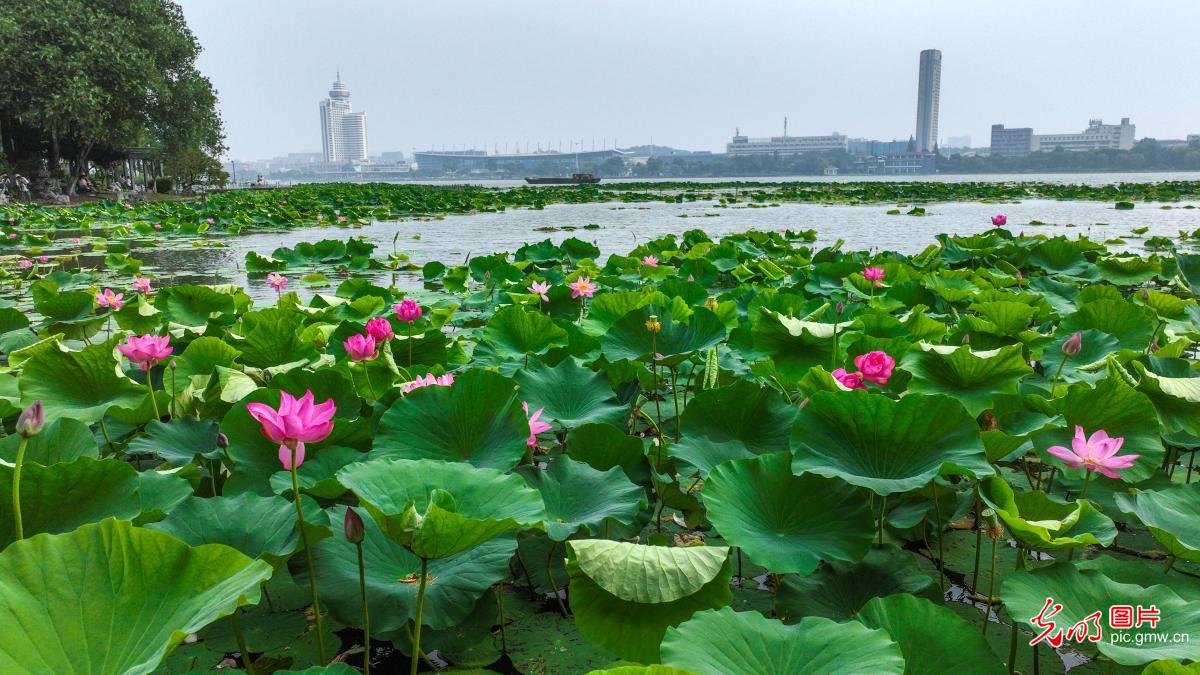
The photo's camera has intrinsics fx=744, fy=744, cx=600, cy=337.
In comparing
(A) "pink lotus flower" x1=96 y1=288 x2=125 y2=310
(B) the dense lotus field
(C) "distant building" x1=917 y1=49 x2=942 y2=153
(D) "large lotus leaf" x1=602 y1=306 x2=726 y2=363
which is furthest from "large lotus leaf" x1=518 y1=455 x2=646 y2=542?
(C) "distant building" x1=917 y1=49 x2=942 y2=153

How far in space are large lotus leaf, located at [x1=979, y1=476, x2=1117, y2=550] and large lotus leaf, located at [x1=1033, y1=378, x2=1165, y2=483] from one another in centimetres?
27

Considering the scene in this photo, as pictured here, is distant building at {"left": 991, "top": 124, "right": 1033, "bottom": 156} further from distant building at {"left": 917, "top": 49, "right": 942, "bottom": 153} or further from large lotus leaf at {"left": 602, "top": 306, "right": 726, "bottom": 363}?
large lotus leaf at {"left": 602, "top": 306, "right": 726, "bottom": 363}

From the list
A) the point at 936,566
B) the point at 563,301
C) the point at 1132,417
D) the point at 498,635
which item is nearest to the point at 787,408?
the point at 936,566

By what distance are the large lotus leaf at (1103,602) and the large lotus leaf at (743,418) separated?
0.60 metres

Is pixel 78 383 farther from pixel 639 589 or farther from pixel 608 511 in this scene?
pixel 639 589

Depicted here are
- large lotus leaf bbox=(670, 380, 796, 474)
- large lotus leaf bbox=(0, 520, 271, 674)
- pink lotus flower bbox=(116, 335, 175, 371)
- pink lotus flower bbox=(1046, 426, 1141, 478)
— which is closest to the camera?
large lotus leaf bbox=(0, 520, 271, 674)

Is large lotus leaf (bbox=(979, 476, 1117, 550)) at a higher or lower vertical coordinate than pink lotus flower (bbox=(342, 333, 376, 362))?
lower

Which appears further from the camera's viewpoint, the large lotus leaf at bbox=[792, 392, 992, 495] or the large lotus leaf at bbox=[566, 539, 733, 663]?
the large lotus leaf at bbox=[792, 392, 992, 495]

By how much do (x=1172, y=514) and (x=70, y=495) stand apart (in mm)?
1704

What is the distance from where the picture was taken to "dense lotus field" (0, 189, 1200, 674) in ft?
2.78

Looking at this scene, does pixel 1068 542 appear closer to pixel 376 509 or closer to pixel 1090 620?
pixel 1090 620

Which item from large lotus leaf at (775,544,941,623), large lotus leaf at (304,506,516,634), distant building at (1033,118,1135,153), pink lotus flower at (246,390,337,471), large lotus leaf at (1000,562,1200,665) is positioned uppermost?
distant building at (1033,118,1135,153)

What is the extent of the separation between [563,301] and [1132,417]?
7.50ft

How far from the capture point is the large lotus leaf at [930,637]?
94 cm
